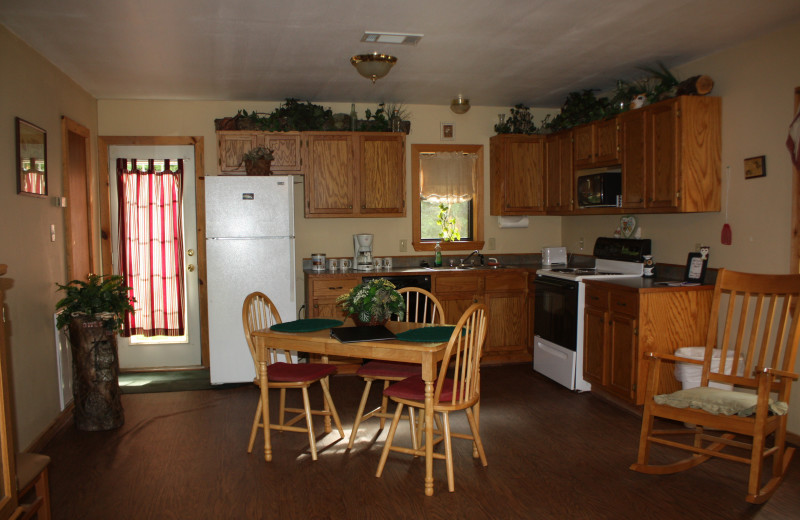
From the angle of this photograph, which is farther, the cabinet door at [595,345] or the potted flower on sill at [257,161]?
the potted flower on sill at [257,161]

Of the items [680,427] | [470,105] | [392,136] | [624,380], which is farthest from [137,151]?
[680,427]

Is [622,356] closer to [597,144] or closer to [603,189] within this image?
[603,189]

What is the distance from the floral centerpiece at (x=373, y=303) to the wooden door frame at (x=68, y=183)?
7.71 ft

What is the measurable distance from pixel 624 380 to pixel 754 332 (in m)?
1.17

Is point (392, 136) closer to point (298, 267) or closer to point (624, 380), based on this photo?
point (298, 267)

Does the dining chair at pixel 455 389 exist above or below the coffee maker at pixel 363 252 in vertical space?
below

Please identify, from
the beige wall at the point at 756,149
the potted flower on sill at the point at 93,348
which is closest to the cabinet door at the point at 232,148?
the potted flower on sill at the point at 93,348

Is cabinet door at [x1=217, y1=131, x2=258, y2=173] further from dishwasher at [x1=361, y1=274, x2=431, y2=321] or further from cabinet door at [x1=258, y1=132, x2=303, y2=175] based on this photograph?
dishwasher at [x1=361, y1=274, x2=431, y2=321]

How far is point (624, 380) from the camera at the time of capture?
162 inches

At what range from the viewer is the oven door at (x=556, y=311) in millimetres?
4672

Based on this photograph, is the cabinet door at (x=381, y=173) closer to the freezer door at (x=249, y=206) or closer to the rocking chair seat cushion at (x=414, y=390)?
the freezer door at (x=249, y=206)

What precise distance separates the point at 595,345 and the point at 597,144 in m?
1.66

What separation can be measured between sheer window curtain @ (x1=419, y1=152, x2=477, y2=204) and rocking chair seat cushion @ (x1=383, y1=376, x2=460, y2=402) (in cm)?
294

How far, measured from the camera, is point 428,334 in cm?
315
